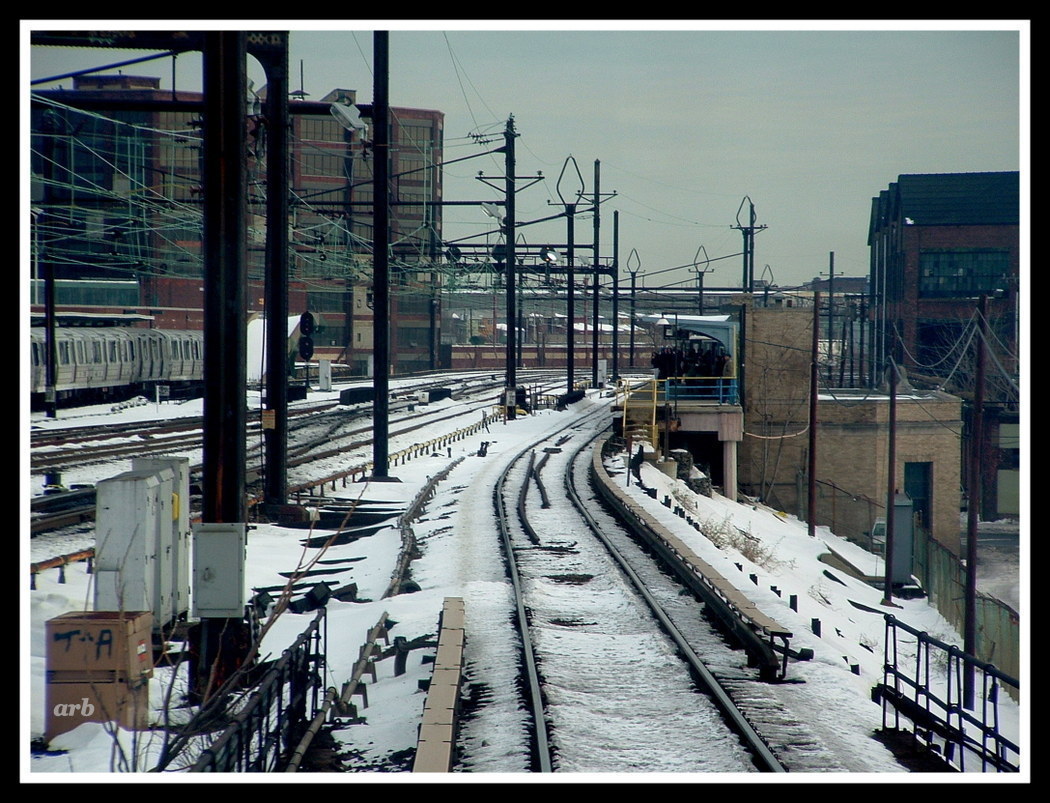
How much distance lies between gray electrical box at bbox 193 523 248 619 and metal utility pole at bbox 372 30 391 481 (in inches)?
485

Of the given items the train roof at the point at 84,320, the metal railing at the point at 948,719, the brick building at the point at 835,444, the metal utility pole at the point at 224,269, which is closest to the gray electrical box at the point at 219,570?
the metal utility pole at the point at 224,269

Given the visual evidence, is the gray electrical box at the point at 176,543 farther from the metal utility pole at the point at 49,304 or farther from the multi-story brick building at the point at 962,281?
the multi-story brick building at the point at 962,281

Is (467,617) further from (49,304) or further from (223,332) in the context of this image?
(49,304)

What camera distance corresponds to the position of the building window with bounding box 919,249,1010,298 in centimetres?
4628

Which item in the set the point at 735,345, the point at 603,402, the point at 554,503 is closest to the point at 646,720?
the point at 554,503

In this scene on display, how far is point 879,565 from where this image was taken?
31.5m

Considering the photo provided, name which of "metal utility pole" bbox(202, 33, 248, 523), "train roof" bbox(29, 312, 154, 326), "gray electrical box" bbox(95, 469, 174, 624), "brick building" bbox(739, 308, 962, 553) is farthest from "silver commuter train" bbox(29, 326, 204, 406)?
"metal utility pole" bbox(202, 33, 248, 523)

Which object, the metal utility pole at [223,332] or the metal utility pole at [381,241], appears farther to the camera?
the metal utility pole at [381,241]

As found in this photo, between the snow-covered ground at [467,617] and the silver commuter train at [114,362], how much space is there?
58.4 feet

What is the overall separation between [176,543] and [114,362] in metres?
33.2

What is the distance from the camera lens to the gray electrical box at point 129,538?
30.3ft

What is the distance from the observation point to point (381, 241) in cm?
2183

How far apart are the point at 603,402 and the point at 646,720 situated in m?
42.2
